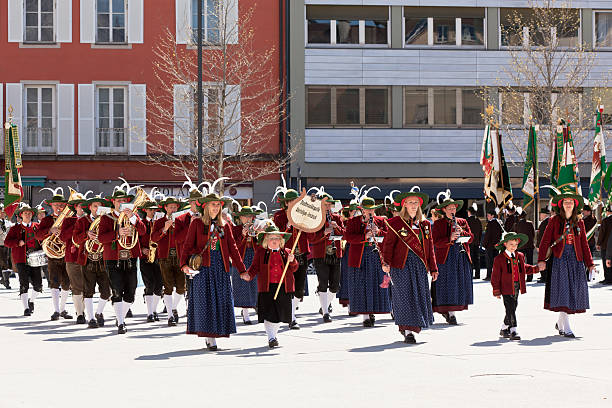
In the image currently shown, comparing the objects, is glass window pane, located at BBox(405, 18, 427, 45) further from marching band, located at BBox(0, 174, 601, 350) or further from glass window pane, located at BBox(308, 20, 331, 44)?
marching band, located at BBox(0, 174, 601, 350)

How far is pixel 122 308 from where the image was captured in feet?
49.6

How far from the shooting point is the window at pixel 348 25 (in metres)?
38.5

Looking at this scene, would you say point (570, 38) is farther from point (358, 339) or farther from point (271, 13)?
point (358, 339)

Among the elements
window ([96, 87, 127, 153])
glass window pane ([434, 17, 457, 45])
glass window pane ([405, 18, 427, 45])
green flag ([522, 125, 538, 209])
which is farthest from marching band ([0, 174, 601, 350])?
glass window pane ([434, 17, 457, 45])

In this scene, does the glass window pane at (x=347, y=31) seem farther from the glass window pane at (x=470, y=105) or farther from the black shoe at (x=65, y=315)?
the black shoe at (x=65, y=315)

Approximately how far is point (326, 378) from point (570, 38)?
32486 mm

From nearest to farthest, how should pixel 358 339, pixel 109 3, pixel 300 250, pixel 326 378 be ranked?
pixel 326 378
pixel 358 339
pixel 300 250
pixel 109 3

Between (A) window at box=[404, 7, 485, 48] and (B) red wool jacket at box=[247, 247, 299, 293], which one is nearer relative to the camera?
(B) red wool jacket at box=[247, 247, 299, 293]

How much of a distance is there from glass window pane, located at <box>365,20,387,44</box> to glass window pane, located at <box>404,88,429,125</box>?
2053mm

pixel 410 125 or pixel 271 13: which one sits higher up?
pixel 271 13

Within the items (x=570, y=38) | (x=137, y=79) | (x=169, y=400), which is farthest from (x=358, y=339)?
(x=570, y=38)

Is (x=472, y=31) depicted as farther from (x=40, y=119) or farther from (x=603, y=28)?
(x=40, y=119)

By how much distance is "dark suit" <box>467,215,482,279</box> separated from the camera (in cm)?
2752

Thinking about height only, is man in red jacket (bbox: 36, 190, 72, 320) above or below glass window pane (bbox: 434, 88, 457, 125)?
below
